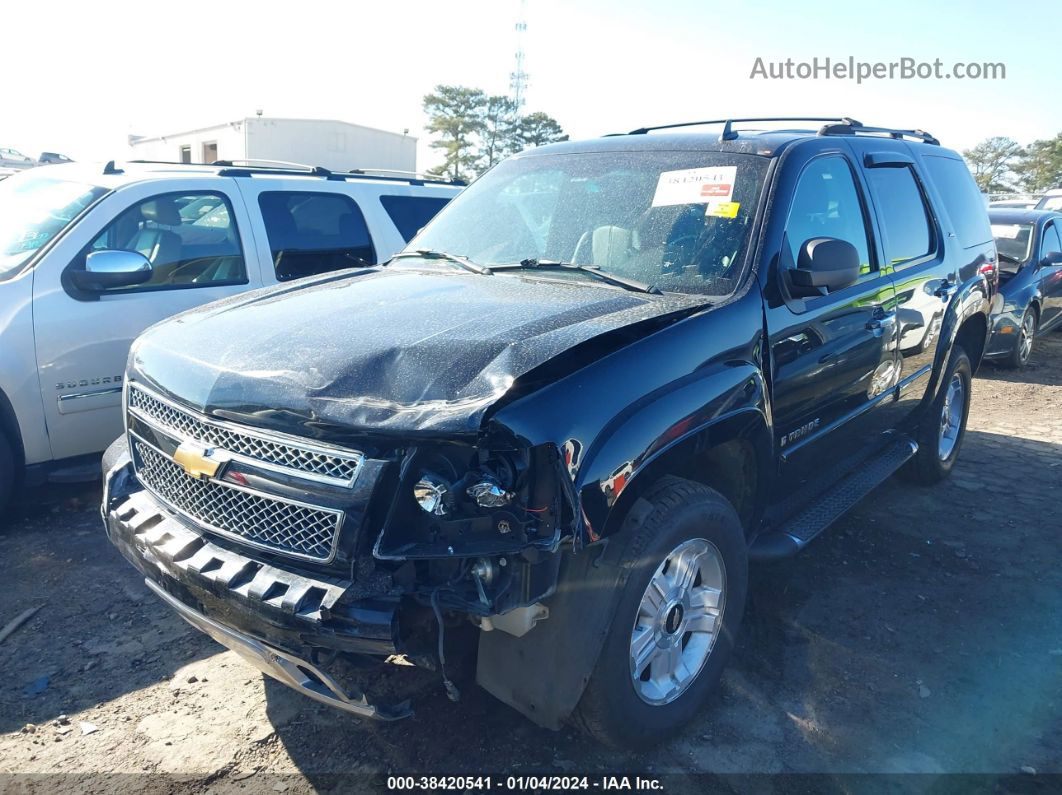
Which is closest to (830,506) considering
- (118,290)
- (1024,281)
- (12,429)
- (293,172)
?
(118,290)

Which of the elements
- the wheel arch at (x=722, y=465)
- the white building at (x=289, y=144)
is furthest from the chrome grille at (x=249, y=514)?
the white building at (x=289, y=144)

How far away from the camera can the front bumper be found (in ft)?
7.02

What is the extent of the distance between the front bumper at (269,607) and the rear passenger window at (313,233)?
308 cm

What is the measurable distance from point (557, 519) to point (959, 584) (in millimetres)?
2946

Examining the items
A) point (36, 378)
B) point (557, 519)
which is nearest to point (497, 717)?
point (557, 519)

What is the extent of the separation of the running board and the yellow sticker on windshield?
1.36 m

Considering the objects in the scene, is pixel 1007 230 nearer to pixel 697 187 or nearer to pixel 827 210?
pixel 827 210

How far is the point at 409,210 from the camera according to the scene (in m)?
6.27

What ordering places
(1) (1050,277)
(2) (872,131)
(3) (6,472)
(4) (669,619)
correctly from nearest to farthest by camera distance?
(4) (669,619), (3) (6,472), (2) (872,131), (1) (1050,277)

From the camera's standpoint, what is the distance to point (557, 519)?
216 centimetres

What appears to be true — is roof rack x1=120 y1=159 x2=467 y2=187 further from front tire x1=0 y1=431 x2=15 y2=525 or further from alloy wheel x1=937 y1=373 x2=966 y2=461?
alloy wheel x1=937 y1=373 x2=966 y2=461

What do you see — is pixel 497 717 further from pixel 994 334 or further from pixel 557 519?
pixel 994 334

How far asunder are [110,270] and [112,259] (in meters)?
0.06

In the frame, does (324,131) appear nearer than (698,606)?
No
